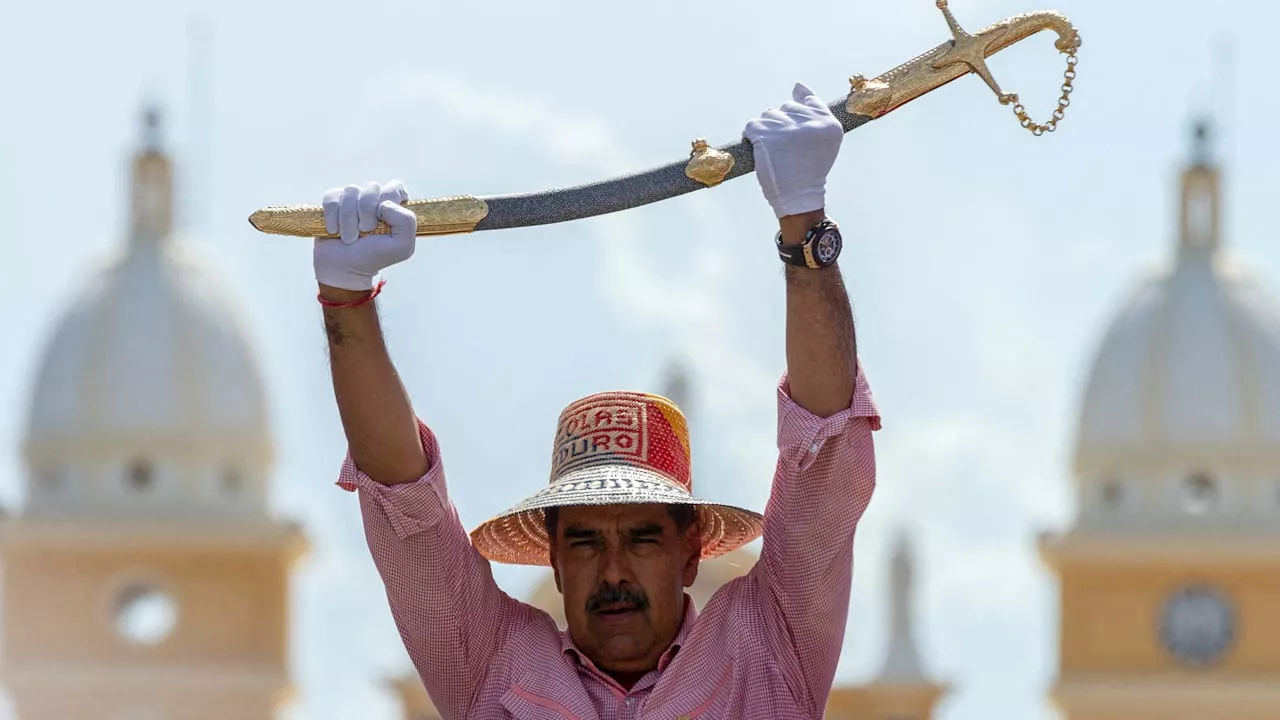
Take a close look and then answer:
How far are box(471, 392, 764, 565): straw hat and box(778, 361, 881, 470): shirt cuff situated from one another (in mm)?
249

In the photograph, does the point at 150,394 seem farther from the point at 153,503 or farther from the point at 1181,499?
the point at 1181,499

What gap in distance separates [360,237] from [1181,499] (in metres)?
50.6

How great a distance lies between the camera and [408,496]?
32.0ft

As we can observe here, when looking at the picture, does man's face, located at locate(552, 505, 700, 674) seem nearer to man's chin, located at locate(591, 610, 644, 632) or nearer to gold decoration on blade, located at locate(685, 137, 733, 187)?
man's chin, located at locate(591, 610, 644, 632)

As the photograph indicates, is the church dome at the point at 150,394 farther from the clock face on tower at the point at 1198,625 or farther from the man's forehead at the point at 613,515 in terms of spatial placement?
the man's forehead at the point at 613,515

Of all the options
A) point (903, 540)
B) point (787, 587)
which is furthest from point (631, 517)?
point (903, 540)

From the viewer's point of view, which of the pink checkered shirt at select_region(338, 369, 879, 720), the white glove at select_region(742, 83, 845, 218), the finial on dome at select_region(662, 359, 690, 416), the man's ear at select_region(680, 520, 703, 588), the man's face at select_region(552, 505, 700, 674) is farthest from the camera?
the finial on dome at select_region(662, 359, 690, 416)

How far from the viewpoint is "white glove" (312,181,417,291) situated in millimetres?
9531

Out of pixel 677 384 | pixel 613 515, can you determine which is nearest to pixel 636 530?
pixel 613 515

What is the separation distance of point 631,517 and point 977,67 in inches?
45.0

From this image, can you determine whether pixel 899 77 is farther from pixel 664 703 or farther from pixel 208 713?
pixel 208 713


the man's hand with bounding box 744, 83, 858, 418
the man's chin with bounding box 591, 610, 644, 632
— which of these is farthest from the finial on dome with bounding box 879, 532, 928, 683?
the man's hand with bounding box 744, 83, 858, 418

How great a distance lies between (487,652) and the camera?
994cm

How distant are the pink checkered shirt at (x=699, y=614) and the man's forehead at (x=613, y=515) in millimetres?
220
